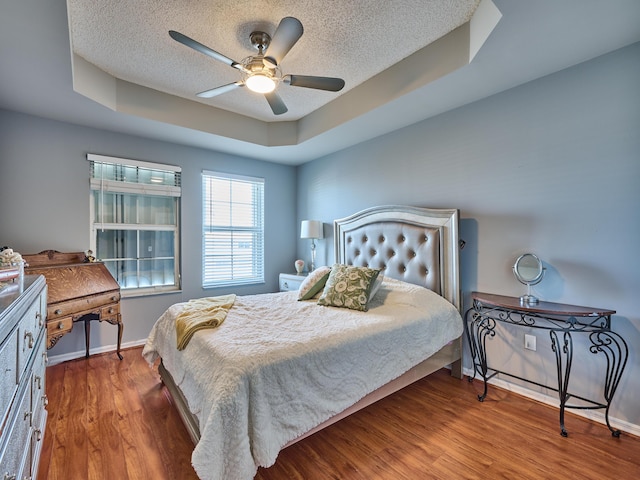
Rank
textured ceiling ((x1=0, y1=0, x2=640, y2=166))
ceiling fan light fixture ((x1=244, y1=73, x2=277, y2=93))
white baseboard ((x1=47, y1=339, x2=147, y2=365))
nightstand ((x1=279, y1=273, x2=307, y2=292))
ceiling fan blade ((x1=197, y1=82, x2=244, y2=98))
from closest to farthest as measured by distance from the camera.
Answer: textured ceiling ((x1=0, y1=0, x2=640, y2=166)) → ceiling fan light fixture ((x1=244, y1=73, x2=277, y2=93)) → ceiling fan blade ((x1=197, y1=82, x2=244, y2=98)) → white baseboard ((x1=47, y1=339, x2=147, y2=365)) → nightstand ((x1=279, y1=273, x2=307, y2=292))

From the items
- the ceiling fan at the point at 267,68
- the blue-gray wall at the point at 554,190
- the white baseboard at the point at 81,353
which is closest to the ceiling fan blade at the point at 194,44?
the ceiling fan at the point at 267,68

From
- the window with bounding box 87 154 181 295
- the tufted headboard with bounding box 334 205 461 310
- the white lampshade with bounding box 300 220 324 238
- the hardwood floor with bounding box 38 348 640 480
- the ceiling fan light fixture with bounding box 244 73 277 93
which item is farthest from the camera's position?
the white lampshade with bounding box 300 220 324 238

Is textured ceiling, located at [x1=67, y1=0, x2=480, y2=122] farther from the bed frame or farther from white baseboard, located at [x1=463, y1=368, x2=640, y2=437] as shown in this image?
white baseboard, located at [x1=463, y1=368, x2=640, y2=437]

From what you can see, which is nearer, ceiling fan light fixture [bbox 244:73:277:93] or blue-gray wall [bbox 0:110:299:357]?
ceiling fan light fixture [bbox 244:73:277:93]

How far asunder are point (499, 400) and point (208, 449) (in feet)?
7.01

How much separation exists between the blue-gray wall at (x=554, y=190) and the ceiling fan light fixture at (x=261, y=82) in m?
1.65

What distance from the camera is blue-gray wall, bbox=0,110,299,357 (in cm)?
Answer: 276

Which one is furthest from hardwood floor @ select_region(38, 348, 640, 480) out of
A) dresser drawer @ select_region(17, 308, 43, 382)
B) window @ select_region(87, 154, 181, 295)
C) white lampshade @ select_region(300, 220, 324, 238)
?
white lampshade @ select_region(300, 220, 324, 238)

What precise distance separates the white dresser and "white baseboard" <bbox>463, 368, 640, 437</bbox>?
9.55 feet

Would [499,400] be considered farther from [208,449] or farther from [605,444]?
[208,449]

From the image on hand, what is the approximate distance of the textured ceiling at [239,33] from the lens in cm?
187

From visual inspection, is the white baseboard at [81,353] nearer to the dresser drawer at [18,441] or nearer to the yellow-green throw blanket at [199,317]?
the yellow-green throw blanket at [199,317]

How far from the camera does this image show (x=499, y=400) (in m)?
2.27

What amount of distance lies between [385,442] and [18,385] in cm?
179
